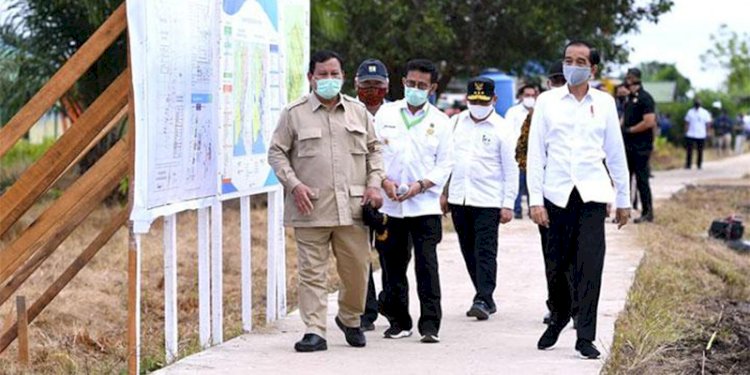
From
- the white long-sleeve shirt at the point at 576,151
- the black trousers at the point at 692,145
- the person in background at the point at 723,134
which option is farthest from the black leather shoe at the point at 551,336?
the person in background at the point at 723,134

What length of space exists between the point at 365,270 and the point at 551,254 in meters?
1.21

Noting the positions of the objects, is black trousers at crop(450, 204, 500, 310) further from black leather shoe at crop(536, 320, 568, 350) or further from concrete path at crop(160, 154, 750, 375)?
black leather shoe at crop(536, 320, 568, 350)

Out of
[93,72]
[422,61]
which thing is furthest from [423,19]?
[422,61]

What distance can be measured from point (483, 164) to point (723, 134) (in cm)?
4030

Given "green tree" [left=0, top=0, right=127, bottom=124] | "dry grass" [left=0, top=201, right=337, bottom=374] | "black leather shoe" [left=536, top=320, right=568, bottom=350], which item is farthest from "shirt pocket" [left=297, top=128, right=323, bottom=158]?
"green tree" [left=0, top=0, right=127, bottom=124]

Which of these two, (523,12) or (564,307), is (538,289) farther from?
(523,12)

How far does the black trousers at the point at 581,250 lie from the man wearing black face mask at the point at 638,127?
9228 mm

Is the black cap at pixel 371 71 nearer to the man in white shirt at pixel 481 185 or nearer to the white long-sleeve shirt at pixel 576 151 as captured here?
the man in white shirt at pixel 481 185

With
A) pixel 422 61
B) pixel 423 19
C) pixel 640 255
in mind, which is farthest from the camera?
pixel 423 19

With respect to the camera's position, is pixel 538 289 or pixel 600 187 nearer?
pixel 600 187

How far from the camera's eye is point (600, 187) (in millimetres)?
9320

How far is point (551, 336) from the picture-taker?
9.80m

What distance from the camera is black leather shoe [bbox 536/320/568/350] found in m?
9.75

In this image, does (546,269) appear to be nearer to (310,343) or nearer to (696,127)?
(310,343)
